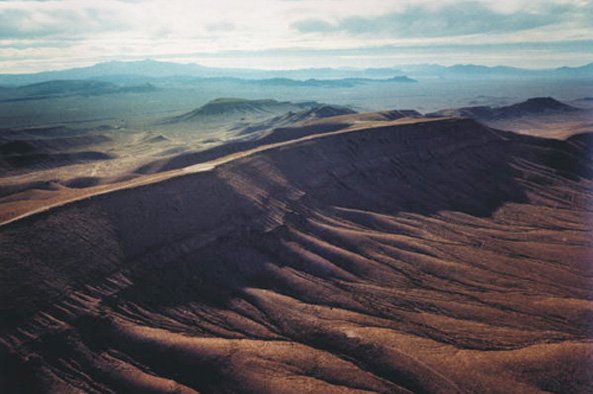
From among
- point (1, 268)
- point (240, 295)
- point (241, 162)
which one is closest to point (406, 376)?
point (240, 295)

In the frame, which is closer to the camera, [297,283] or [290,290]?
[290,290]

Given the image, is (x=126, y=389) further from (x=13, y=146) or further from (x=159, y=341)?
(x=13, y=146)

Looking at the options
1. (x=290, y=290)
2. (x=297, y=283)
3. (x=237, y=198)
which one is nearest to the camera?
(x=290, y=290)

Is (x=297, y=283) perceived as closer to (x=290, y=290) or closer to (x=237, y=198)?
(x=290, y=290)

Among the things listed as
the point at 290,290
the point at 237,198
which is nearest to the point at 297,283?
the point at 290,290

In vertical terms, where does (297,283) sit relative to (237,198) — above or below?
below

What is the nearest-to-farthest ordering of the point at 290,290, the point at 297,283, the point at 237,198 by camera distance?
the point at 290,290, the point at 297,283, the point at 237,198

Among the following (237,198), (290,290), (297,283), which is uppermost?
(237,198)

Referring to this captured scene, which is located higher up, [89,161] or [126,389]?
[89,161]
